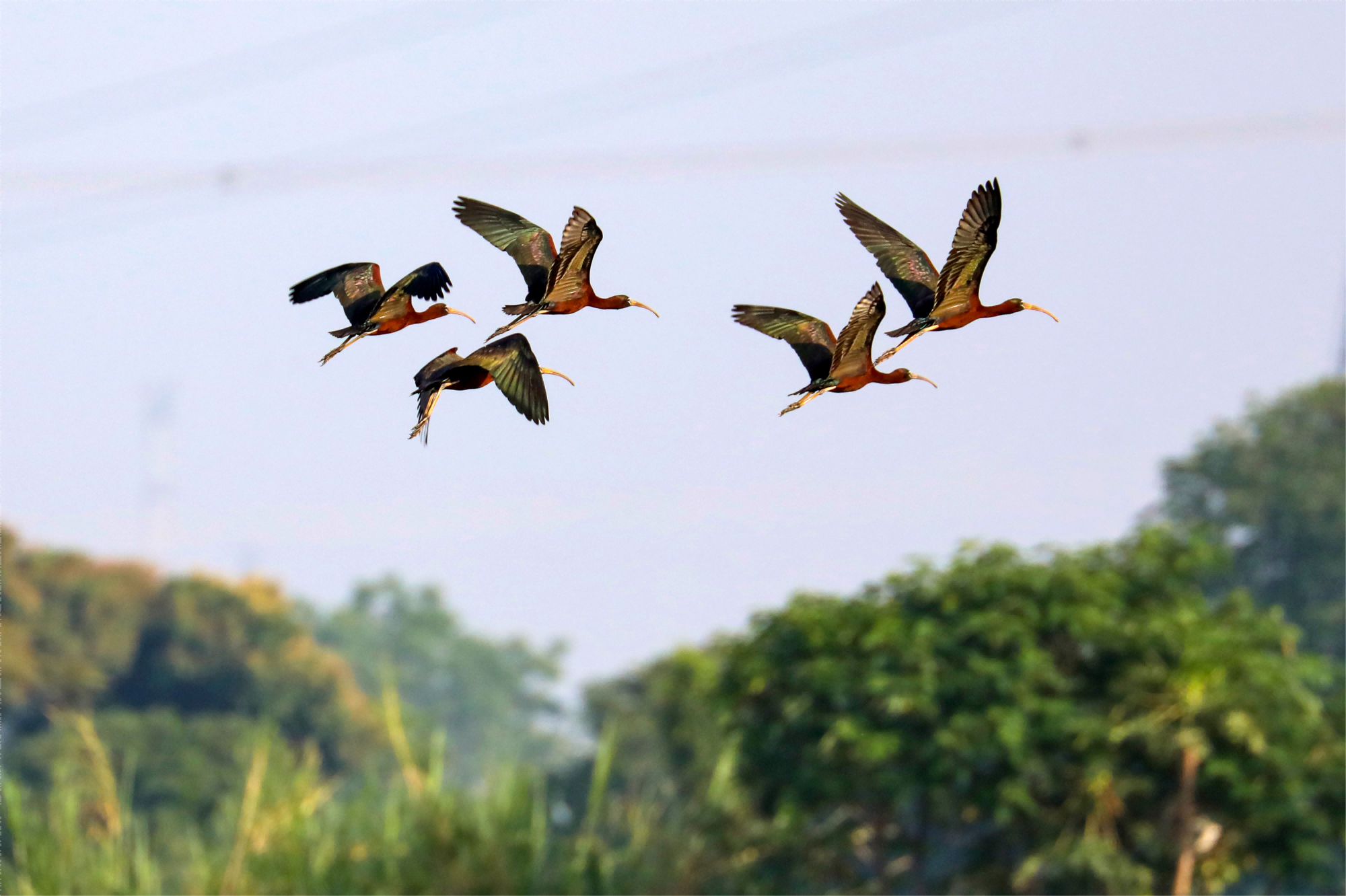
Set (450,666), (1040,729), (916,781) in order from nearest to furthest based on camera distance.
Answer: (1040,729) → (916,781) → (450,666)

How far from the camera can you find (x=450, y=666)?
2847 inches

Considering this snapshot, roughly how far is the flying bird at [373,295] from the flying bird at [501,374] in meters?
0.06

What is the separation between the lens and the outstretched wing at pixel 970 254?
57.6 inches

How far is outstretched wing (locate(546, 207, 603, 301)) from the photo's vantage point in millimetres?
1484

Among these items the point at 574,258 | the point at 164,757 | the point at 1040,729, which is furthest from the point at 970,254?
the point at 164,757

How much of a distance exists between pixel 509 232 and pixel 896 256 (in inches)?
13.8

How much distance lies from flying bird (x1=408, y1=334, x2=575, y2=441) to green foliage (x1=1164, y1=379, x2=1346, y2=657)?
2918 cm

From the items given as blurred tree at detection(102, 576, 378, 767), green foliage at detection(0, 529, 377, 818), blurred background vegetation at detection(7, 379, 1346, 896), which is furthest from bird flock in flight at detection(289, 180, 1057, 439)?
blurred tree at detection(102, 576, 378, 767)

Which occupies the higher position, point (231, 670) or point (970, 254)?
point (231, 670)

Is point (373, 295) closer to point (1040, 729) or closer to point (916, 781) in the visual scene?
point (1040, 729)

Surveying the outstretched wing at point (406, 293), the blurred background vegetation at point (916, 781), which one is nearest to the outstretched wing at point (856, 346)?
the outstretched wing at point (406, 293)

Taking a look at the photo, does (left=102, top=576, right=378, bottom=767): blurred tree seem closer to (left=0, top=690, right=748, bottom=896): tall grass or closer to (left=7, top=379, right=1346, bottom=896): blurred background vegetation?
(left=7, top=379, right=1346, bottom=896): blurred background vegetation

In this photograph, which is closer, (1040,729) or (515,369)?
(515,369)

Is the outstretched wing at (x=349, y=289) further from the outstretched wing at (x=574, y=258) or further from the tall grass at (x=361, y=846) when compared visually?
the tall grass at (x=361, y=846)
